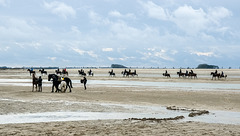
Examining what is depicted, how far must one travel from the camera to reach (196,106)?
56.2ft

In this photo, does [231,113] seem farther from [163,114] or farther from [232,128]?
[232,128]

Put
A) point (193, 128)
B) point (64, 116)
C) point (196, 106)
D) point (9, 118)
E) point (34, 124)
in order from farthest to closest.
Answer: point (196, 106)
point (64, 116)
point (9, 118)
point (34, 124)
point (193, 128)

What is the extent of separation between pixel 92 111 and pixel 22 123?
4.22m

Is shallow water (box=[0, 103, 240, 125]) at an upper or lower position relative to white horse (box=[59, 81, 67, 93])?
lower

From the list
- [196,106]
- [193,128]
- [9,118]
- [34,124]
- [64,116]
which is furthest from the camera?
[196,106]

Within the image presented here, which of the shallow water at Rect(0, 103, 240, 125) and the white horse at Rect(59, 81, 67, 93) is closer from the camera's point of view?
the shallow water at Rect(0, 103, 240, 125)

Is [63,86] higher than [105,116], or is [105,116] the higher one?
[63,86]

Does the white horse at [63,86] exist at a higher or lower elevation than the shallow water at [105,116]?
higher

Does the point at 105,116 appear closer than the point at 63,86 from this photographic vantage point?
Yes

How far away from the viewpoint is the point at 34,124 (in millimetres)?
10992

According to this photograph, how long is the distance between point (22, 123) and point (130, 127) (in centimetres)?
398

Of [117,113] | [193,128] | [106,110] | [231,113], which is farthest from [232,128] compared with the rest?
[106,110]

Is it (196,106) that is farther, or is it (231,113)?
(196,106)

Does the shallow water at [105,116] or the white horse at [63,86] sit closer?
the shallow water at [105,116]
